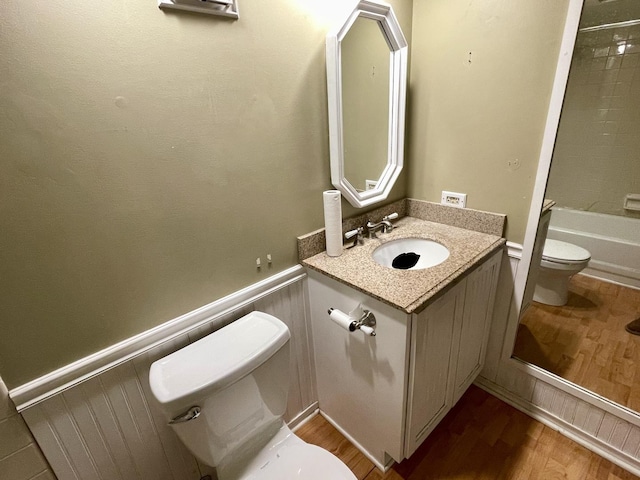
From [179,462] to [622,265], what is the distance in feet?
6.69

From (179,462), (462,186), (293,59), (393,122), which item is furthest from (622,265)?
(179,462)

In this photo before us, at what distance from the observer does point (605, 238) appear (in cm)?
144

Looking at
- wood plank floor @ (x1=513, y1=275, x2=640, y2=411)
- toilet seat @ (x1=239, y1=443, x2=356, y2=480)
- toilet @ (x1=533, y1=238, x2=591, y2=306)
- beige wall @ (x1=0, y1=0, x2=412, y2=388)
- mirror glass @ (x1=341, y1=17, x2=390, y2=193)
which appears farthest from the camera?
toilet @ (x1=533, y1=238, x2=591, y2=306)

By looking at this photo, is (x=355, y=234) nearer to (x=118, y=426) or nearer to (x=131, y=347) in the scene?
(x=131, y=347)

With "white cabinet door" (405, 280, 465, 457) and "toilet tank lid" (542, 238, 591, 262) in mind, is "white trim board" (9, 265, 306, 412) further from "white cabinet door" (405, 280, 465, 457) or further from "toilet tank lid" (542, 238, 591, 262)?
"toilet tank lid" (542, 238, 591, 262)

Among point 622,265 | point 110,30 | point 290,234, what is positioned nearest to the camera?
point 110,30

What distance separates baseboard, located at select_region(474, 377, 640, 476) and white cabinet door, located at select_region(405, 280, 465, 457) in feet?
1.68

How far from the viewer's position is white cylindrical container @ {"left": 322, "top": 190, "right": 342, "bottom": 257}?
1.20 metres

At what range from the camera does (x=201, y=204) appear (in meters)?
0.97

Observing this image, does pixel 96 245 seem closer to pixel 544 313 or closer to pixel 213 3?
pixel 213 3

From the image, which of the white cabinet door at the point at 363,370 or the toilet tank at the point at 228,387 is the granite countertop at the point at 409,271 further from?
the toilet tank at the point at 228,387

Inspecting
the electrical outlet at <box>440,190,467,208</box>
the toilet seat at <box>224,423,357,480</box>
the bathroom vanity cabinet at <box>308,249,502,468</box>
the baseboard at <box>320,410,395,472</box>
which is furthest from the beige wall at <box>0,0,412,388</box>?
the baseboard at <box>320,410,395,472</box>

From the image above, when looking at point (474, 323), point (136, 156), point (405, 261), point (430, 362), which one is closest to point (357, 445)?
point (430, 362)

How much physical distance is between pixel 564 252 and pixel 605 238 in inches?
7.5
